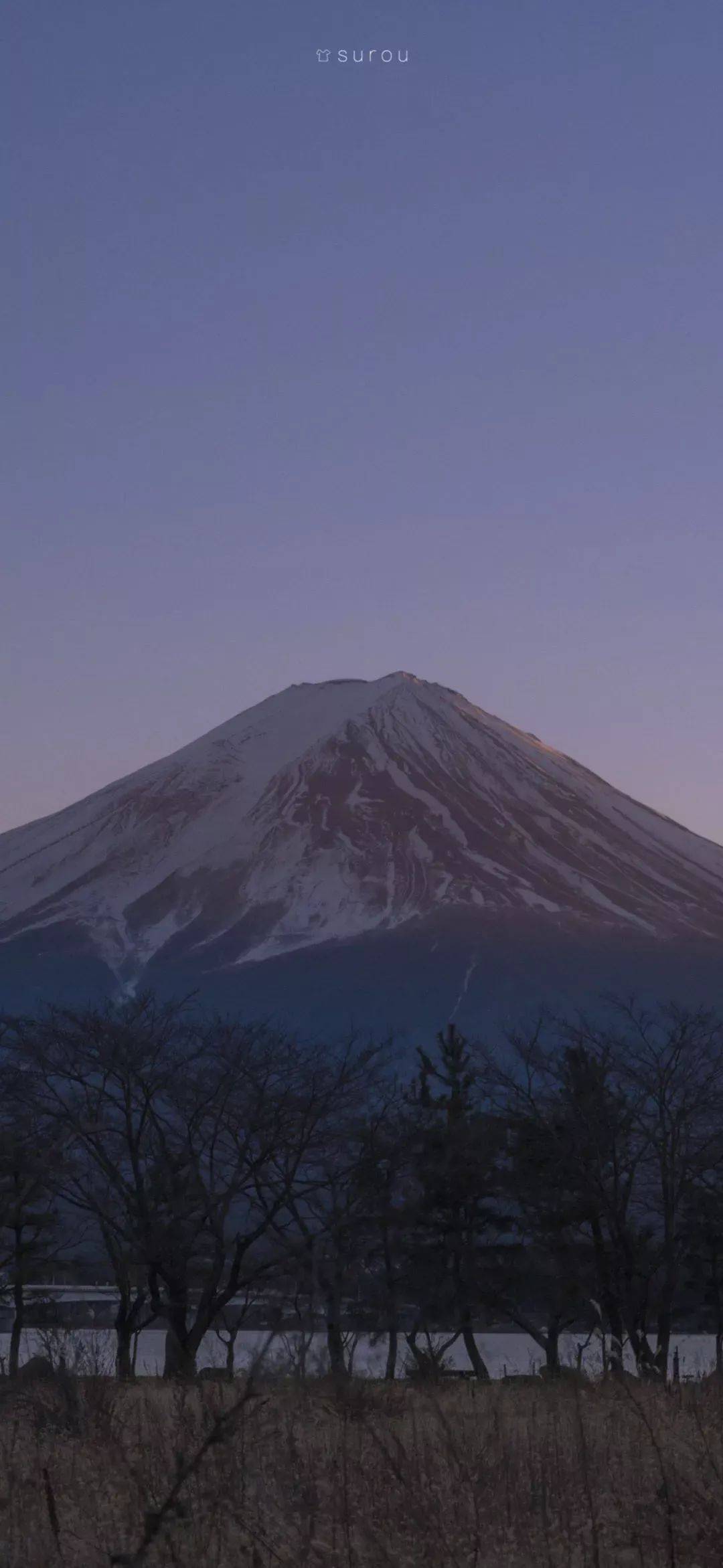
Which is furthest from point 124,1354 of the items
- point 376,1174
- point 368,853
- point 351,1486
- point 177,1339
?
point 368,853

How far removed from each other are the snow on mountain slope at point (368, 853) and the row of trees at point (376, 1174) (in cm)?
12739

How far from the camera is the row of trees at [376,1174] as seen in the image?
77.9ft

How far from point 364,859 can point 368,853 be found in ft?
→ 3.26

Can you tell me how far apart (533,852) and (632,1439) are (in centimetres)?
16510

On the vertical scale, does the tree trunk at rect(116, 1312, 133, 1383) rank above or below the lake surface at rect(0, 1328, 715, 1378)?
below

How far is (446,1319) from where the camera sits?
33188 mm

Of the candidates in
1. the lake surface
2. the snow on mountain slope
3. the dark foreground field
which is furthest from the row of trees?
the snow on mountain slope

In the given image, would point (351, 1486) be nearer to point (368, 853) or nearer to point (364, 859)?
point (364, 859)

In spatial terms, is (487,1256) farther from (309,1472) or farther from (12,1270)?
(309,1472)

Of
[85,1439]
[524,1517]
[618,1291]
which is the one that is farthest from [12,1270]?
[524,1517]

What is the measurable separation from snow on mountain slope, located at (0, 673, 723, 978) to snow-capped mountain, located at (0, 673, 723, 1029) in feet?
0.80

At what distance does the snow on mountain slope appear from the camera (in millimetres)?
167625

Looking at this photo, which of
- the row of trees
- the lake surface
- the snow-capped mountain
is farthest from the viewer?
the snow-capped mountain

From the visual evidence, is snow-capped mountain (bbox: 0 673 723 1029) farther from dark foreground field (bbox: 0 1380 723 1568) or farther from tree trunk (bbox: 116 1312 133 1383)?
dark foreground field (bbox: 0 1380 723 1568)
